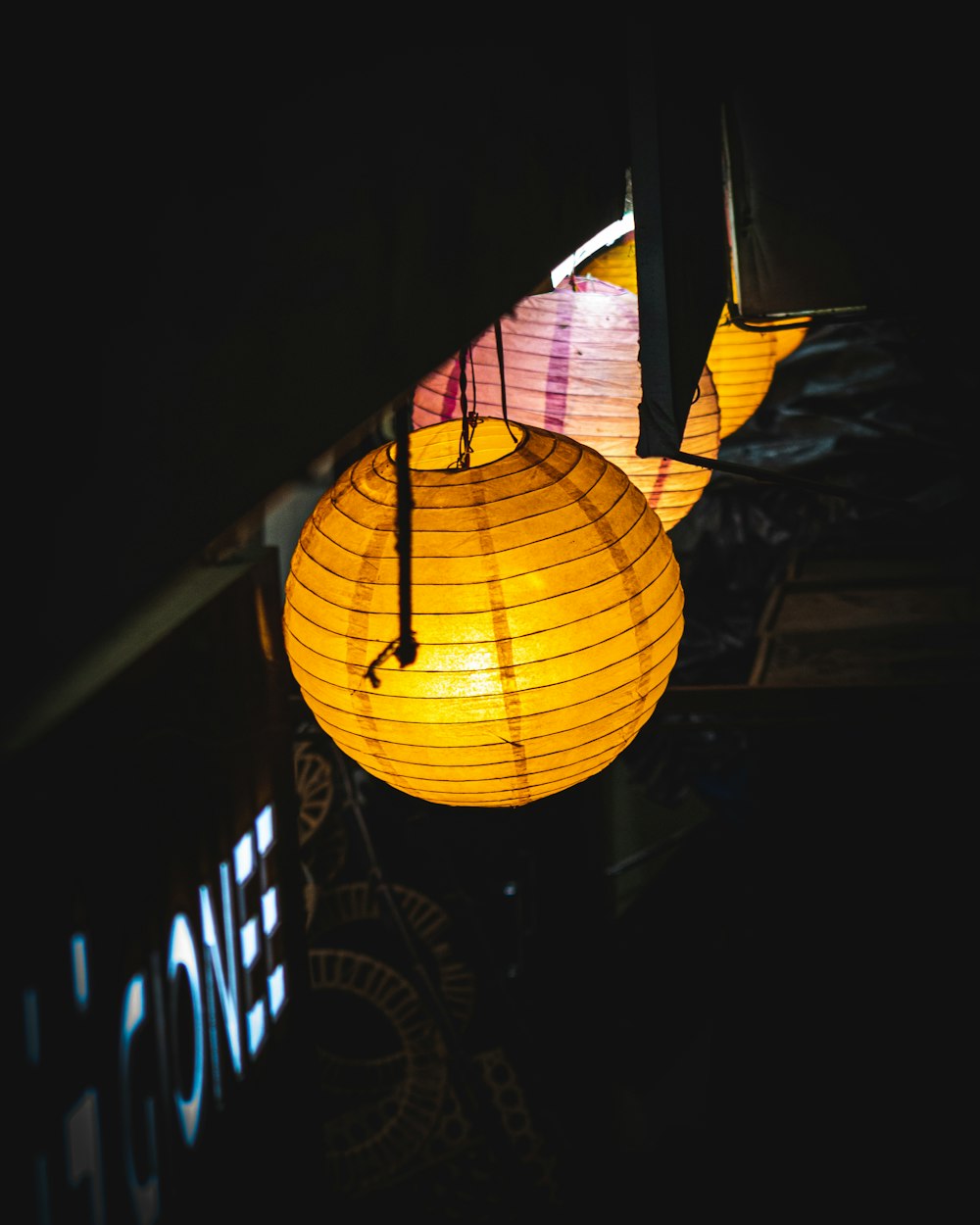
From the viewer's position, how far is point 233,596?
9.89 feet

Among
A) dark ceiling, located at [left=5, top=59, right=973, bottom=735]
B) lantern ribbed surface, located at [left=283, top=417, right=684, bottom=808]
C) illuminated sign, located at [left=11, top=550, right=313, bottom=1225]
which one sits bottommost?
illuminated sign, located at [left=11, top=550, right=313, bottom=1225]

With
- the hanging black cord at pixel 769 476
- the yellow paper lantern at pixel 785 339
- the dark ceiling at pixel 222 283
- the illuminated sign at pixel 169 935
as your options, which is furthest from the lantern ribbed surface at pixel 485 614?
the yellow paper lantern at pixel 785 339

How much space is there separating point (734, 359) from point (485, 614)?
6.46 ft

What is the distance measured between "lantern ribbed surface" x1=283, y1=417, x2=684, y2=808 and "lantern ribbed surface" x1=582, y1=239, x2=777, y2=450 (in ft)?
4.85

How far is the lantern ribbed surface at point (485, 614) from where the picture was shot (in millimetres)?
1654

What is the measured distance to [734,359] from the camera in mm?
3295

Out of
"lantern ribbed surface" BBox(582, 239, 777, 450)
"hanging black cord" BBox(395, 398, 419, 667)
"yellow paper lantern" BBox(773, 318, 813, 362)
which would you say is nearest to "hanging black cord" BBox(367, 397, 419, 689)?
"hanging black cord" BBox(395, 398, 419, 667)

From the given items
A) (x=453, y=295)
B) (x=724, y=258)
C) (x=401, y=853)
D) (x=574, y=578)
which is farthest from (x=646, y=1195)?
(x=453, y=295)

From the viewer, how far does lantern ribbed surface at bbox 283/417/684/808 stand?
165 centimetres

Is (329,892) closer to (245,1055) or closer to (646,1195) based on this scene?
(245,1055)

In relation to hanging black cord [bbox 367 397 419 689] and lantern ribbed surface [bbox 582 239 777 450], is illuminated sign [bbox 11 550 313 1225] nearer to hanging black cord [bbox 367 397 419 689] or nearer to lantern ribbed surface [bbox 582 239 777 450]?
hanging black cord [bbox 367 397 419 689]

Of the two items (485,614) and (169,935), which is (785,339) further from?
(169,935)

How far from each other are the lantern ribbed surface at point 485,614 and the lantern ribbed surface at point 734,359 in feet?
4.85

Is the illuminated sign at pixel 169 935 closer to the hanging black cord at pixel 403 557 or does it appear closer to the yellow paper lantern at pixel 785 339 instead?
the hanging black cord at pixel 403 557
